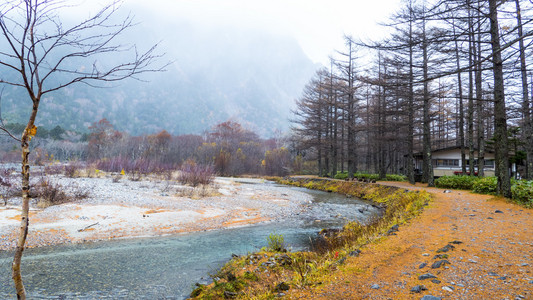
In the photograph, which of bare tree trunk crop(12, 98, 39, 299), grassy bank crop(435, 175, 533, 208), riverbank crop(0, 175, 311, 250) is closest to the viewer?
bare tree trunk crop(12, 98, 39, 299)

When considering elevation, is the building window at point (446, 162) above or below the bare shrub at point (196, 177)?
above

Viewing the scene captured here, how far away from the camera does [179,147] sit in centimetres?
5969

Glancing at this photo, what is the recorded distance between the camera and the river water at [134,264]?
4.53 m

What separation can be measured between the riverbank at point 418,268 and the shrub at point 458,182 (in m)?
8.43

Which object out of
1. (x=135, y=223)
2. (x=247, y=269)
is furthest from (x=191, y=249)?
(x=135, y=223)

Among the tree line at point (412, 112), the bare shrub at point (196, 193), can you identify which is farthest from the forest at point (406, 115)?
the bare shrub at point (196, 193)

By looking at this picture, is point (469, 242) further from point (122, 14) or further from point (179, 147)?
point (179, 147)

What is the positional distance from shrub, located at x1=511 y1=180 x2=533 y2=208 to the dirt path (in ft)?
7.84

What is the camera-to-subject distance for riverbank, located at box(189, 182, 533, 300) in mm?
2842

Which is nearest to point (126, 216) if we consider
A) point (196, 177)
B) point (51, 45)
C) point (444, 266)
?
point (51, 45)

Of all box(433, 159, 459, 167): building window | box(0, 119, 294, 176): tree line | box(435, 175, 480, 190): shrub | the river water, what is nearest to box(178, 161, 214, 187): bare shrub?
box(0, 119, 294, 176): tree line

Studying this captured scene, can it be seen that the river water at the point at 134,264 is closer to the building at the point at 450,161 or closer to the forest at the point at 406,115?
the forest at the point at 406,115

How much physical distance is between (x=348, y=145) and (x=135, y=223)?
2122cm

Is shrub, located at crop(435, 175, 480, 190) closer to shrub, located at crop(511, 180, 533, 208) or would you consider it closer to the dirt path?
shrub, located at crop(511, 180, 533, 208)
